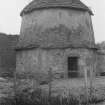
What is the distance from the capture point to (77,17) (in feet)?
58.0

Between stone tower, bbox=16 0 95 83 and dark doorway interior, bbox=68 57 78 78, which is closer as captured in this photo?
stone tower, bbox=16 0 95 83

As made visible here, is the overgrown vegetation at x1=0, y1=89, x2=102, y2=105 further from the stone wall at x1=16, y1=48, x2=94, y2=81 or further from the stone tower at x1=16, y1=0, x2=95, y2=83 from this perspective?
the stone tower at x1=16, y1=0, x2=95, y2=83

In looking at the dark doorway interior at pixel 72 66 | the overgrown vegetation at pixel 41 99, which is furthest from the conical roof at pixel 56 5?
the overgrown vegetation at pixel 41 99

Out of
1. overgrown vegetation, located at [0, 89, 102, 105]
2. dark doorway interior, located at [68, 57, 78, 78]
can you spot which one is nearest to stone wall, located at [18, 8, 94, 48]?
dark doorway interior, located at [68, 57, 78, 78]

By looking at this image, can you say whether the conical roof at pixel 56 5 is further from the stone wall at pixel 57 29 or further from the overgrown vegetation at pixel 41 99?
the overgrown vegetation at pixel 41 99

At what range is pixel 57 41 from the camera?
1694cm

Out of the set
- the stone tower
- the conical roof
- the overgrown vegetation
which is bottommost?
the overgrown vegetation

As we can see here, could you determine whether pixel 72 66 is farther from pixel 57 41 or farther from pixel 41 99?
pixel 41 99

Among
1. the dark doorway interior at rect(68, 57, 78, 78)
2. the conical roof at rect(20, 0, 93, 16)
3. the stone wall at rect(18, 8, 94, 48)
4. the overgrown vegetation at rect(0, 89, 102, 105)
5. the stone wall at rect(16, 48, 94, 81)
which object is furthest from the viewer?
the conical roof at rect(20, 0, 93, 16)

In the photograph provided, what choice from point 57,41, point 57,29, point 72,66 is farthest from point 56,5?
point 72,66

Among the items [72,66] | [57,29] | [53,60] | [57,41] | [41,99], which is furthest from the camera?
[72,66]

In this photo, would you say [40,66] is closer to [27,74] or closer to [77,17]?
[27,74]

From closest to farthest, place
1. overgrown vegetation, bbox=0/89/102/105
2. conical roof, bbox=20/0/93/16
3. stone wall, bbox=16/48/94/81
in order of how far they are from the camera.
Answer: overgrown vegetation, bbox=0/89/102/105
stone wall, bbox=16/48/94/81
conical roof, bbox=20/0/93/16

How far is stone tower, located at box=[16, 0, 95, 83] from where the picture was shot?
54.8 ft
